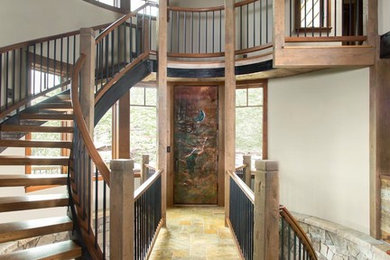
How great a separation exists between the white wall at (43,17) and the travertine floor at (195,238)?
11.0 feet

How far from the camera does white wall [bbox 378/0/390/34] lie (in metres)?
3.43

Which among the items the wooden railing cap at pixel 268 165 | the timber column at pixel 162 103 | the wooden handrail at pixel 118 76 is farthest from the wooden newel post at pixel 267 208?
the wooden handrail at pixel 118 76

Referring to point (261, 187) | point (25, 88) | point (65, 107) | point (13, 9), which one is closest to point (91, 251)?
point (261, 187)

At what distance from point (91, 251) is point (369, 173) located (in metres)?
3.65

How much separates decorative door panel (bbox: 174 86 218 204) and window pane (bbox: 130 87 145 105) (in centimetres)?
78

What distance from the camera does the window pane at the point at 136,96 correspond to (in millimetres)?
5527

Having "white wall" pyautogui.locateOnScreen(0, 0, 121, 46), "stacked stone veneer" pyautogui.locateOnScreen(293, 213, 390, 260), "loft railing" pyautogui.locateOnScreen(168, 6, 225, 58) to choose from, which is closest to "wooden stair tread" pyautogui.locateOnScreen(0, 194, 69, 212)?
"white wall" pyautogui.locateOnScreen(0, 0, 121, 46)

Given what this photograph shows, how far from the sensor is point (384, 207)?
353 centimetres

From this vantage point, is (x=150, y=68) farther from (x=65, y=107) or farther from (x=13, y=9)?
(x=13, y=9)

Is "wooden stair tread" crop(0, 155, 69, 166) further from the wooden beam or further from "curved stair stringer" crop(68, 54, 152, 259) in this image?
the wooden beam

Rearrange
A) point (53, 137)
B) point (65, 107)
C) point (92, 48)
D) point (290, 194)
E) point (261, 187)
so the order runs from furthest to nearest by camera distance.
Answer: point (290, 194) < point (53, 137) < point (65, 107) < point (92, 48) < point (261, 187)

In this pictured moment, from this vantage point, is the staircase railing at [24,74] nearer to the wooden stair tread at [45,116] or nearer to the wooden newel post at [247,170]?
the wooden stair tread at [45,116]

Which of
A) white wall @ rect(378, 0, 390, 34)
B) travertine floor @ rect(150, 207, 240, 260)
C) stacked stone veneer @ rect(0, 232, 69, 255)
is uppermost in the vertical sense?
white wall @ rect(378, 0, 390, 34)

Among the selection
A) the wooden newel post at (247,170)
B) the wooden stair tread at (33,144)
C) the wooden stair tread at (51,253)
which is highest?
the wooden stair tread at (33,144)
